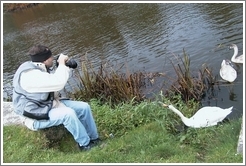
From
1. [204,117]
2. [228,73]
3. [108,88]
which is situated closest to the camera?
[204,117]

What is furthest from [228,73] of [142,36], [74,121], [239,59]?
[142,36]

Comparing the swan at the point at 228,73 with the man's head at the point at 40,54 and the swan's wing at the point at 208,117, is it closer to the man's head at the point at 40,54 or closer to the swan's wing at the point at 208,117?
the swan's wing at the point at 208,117

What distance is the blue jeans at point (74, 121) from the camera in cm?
488

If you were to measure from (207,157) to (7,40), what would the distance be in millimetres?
15508

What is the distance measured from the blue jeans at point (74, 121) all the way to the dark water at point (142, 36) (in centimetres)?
326

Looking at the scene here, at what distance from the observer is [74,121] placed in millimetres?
4891

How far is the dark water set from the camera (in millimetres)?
10161

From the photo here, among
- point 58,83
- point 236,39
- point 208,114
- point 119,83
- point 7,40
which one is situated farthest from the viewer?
point 7,40

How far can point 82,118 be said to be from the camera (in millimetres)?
5219

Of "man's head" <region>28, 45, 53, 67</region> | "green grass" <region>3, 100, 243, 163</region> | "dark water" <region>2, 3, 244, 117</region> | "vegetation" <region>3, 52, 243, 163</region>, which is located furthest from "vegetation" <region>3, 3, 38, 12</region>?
"man's head" <region>28, 45, 53, 67</region>

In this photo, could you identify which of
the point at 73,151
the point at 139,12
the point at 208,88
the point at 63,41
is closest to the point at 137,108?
the point at 73,151

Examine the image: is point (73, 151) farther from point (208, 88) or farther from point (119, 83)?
point (208, 88)

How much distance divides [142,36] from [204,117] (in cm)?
768

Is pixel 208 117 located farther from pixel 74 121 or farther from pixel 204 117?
pixel 74 121
